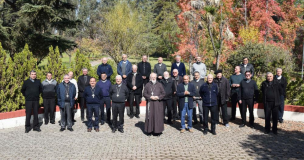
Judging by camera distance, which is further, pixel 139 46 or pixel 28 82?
pixel 139 46

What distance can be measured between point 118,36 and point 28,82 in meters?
15.8

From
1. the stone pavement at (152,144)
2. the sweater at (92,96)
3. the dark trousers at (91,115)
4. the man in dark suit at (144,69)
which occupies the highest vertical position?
the man in dark suit at (144,69)

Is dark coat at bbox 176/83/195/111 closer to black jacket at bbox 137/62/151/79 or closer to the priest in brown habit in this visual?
the priest in brown habit

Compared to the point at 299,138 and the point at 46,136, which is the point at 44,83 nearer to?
the point at 46,136

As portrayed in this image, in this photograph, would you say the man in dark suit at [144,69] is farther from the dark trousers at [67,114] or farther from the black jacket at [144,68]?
the dark trousers at [67,114]

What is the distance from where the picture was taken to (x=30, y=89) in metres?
8.48

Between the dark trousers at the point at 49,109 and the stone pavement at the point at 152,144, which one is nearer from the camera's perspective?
the stone pavement at the point at 152,144

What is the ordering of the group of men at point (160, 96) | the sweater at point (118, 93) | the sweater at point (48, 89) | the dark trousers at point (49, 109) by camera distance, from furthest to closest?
the dark trousers at point (49, 109) → the sweater at point (48, 89) → the sweater at point (118, 93) → the group of men at point (160, 96)

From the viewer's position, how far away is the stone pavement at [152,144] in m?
6.47

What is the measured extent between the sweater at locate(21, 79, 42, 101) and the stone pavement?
1.12 metres

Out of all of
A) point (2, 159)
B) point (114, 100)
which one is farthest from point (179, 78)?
point (2, 159)

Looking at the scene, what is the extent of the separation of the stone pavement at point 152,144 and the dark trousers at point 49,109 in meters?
0.35

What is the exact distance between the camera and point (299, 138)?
7.83 metres

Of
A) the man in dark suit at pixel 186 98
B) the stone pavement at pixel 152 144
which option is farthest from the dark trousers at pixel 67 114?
the man in dark suit at pixel 186 98
